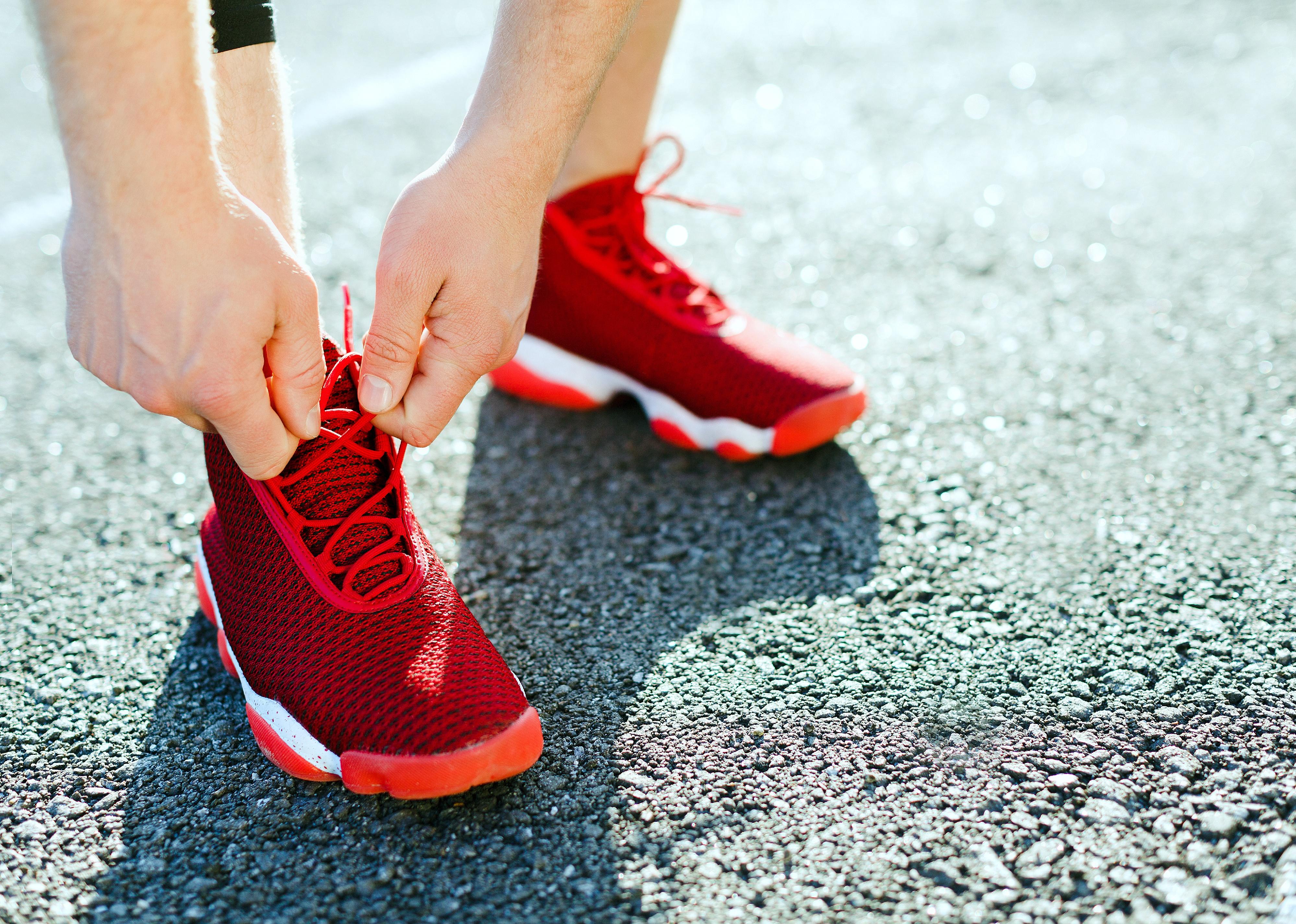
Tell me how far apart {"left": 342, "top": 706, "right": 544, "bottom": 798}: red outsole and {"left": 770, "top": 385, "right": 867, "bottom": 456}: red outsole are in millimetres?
735

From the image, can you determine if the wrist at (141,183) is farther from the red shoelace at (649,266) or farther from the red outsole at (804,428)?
the red shoelace at (649,266)

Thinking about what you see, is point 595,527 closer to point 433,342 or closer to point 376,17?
point 433,342

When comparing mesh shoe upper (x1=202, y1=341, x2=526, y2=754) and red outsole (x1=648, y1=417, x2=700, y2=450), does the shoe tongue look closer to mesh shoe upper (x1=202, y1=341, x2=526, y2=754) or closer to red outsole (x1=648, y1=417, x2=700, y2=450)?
mesh shoe upper (x1=202, y1=341, x2=526, y2=754)

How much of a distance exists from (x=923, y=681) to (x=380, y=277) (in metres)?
0.82

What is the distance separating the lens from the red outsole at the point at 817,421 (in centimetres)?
167

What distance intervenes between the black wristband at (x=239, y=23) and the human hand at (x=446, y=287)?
0.29 m

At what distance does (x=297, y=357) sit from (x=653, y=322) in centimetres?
78

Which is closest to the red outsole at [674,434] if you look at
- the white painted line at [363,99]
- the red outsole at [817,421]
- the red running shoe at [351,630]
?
the red outsole at [817,421]

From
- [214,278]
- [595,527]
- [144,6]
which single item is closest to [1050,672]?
[595,527]

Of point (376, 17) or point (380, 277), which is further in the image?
point (376, 17)

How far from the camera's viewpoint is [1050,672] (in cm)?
131

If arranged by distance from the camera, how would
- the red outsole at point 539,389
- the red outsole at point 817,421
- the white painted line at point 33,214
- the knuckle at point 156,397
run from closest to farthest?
1. the knuckle at point 156,397
2. the red outsole at point 817,421
3. the red outsole at point 539,389
4. the white painted line at point 33,214

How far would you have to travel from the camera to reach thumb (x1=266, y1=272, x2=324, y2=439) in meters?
1.05

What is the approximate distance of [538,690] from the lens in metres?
1.32
